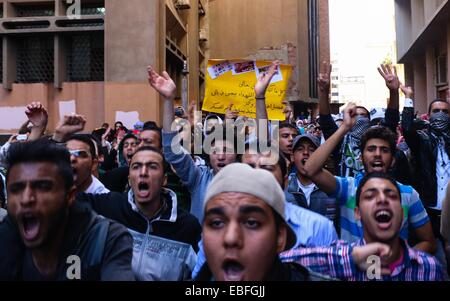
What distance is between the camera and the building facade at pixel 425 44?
16016 millimetres

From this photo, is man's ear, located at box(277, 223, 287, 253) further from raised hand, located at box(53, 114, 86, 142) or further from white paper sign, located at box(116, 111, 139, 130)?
white paper sign, located at box(116, 111, 139, 130)

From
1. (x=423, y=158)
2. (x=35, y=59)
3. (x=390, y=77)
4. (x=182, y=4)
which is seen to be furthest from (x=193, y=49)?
(x=423, y=158)

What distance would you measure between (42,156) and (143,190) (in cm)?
116

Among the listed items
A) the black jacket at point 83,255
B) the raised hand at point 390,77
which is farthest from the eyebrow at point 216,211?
the raised hand at point 390,77

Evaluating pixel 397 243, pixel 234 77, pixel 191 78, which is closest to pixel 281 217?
pixel 397 243

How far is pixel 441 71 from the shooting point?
59.0ft

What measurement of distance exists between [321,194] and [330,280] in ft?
5.91

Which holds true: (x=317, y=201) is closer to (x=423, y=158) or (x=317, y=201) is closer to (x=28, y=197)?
(x=423, y=158)

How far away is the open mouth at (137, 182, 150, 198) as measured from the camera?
3168mm

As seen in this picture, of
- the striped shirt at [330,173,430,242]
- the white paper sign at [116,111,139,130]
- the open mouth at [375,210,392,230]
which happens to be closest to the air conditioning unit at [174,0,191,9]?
the white paper sign at [116,111,139,130]

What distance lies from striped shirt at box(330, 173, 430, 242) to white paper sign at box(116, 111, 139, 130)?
12822 millimetres

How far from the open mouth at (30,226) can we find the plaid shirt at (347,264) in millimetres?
1113

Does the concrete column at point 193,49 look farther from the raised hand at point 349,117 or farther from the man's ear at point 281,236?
the man's ear at point 281,236
